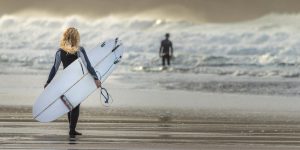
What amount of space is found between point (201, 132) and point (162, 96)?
6694 millimetres

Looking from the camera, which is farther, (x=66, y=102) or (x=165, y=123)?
(x=165, y=123)

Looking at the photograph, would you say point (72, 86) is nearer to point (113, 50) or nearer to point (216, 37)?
point (113, 50)

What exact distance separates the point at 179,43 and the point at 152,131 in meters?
42.1

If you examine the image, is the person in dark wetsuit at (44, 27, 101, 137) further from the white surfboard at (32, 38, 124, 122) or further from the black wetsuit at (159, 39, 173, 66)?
the black wetsuit at (159, 39, 173, 66)

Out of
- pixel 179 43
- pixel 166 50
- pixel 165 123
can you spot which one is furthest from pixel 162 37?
pixel 165 123

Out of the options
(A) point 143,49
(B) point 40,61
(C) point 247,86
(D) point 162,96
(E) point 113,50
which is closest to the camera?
(E) point 113,50

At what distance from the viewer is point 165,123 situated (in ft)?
39.2

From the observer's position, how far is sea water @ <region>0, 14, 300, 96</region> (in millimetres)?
33438

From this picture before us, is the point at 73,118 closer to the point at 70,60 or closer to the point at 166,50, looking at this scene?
the point at 70,60

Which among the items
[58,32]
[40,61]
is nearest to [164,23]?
[58,32]

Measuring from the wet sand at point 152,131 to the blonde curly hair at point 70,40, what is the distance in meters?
0.96

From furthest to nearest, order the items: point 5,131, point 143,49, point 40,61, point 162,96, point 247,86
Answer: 1. point 143,49
2. point 40,61
3. point 247,86
4. point 162,96
5. point 5,131

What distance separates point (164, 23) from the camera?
2479 inches

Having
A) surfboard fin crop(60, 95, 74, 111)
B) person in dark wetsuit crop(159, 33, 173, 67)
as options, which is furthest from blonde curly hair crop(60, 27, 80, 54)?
person in dark wetsuit crop(159, 33, 173, 67)
